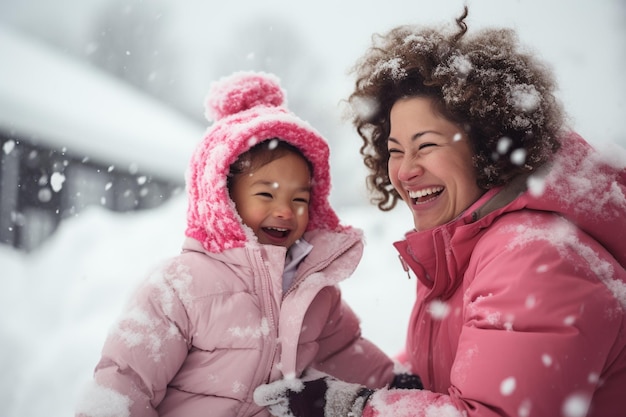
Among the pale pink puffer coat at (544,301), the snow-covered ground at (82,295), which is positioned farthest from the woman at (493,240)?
the snow-covered ground at (82,295)

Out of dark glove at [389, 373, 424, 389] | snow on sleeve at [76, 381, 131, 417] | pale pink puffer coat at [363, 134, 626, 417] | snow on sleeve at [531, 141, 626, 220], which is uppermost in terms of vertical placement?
snow on sleeve at [531, 141, 626, 220]

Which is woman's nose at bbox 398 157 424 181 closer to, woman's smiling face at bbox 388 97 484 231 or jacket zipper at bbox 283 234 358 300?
woman's smiling face at bbox 388 97 484 231

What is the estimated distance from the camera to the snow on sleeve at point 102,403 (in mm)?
1528

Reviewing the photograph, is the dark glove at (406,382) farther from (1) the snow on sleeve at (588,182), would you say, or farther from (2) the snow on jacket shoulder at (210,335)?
(1) the snow on sleeve at (588,182)

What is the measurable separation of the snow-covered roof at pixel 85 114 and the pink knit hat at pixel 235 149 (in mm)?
5151

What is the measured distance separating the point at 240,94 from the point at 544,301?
161 cm

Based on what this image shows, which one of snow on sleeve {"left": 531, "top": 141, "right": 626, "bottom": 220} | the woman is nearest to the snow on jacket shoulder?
the woman

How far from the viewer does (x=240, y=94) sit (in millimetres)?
2268

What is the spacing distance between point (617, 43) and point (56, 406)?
6831 mm

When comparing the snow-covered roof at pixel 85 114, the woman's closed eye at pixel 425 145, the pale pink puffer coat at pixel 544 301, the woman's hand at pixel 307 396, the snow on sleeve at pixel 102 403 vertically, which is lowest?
the woman's hand at pixel 307 396

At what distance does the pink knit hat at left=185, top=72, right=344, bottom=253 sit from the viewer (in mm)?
1966

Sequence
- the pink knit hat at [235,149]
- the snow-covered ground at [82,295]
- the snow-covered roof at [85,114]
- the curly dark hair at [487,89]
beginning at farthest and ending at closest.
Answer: the snow-covered roof at [85,114], the snow-covered ground at [82,295], the pink knit hat at [235,149], the curly dark hair at [487,89]

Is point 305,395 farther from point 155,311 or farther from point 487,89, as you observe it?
point 487,89

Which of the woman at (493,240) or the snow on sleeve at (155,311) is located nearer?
the woman at (493,240)
